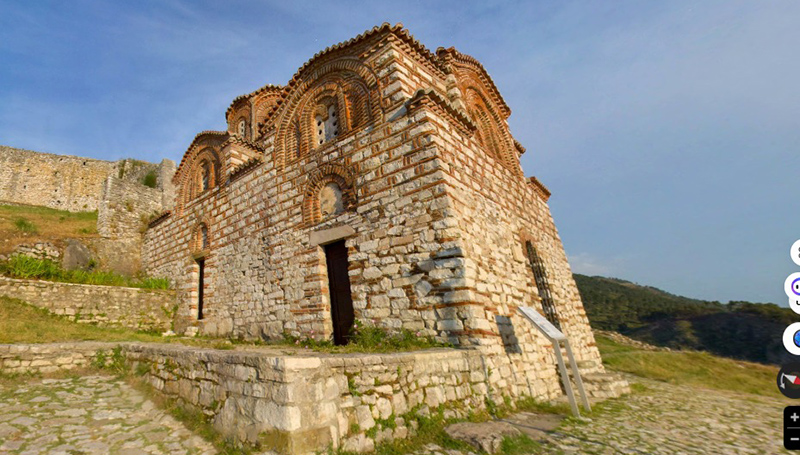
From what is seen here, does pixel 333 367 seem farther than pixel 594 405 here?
No

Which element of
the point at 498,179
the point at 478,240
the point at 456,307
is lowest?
the point at 456,307

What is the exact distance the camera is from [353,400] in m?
3.37

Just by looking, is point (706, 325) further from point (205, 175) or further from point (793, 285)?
point (205, 175)

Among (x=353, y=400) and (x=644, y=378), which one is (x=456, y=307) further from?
(x=644, y=378)

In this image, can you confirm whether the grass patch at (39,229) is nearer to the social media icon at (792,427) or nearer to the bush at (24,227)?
the bush at (24,227)

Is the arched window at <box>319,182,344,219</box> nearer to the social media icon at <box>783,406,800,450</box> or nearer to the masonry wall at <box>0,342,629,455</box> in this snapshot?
the masonry wall at <box>0,342,629,455</box>

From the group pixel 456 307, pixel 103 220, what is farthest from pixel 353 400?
pixel 103 220

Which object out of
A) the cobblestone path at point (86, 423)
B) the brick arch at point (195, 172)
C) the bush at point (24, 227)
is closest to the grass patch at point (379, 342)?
the cobblestone path at point (86, 423)

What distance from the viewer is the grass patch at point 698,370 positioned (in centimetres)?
977

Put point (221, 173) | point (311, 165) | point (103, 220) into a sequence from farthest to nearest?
point (103, 220), point (221, 173), point (311, 165)

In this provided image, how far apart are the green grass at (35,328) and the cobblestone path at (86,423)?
2.13 meters

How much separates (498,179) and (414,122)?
122 inches

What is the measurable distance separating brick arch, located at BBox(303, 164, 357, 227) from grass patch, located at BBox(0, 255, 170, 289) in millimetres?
7264

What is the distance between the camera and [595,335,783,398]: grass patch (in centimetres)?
977
